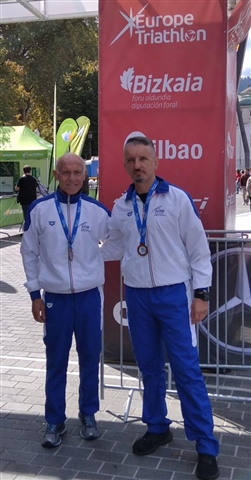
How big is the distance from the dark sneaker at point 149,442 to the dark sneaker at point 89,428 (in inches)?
12.6

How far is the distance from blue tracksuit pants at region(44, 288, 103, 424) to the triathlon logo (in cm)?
231

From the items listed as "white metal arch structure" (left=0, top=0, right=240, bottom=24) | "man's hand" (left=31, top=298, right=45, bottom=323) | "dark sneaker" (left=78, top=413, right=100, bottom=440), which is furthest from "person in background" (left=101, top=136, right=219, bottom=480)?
"white metal arch structure" (left=0, top=0, right=240, bottom=24)

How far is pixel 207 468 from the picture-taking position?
3.38 meters

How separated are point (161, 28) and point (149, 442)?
129 inches

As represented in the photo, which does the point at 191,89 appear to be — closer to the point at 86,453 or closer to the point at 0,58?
the point at 86,453

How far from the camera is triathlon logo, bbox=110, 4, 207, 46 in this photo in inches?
187

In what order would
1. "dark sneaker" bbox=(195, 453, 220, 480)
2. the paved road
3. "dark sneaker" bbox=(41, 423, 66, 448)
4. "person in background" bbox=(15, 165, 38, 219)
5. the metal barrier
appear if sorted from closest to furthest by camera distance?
"dark sneaker" bbox=(195, 453, 220, 480)
the paved road
"dark sneaker" bbox=(41, 423, 66, 448)
the metal barrier
"person in background" bbox=(15, 165, 38, 219)

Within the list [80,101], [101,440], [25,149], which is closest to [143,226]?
[101,440]

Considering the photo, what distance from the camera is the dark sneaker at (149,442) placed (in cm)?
368

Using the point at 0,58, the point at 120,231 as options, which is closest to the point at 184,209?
the point at 120,231

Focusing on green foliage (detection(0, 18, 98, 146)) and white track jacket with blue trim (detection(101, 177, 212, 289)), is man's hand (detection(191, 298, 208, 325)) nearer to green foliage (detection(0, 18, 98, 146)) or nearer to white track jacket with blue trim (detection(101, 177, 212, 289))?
white track jacket with blue trim (detection(101, 177, 212, 289))

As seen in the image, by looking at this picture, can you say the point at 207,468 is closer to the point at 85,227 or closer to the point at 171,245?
the point at 171,245

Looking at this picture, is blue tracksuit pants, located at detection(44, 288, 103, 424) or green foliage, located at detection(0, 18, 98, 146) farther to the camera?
green foliage, located at detection(0, 18, 98, 146)

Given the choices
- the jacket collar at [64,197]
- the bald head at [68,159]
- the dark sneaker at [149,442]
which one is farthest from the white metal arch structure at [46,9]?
the dark sneaker at [149,442]
